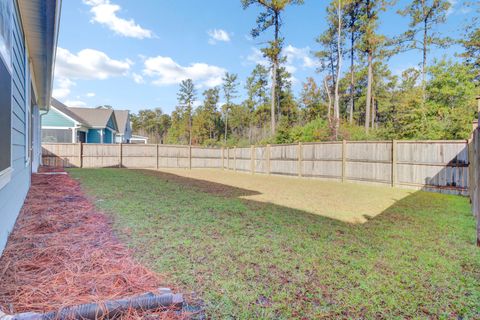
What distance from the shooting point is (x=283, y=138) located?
51.7ft

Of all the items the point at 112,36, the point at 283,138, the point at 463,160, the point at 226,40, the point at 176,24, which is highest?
the point at 226,40

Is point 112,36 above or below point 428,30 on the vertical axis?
below

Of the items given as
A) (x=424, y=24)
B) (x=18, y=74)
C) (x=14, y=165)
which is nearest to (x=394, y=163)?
(x=14, y=165)

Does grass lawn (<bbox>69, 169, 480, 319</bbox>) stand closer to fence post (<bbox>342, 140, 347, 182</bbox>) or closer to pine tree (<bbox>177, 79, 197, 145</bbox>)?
fence post (<bbox>342, 140, 347, 182</bbox>)

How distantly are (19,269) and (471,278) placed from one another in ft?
12.1

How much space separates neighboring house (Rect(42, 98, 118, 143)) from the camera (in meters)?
16.4

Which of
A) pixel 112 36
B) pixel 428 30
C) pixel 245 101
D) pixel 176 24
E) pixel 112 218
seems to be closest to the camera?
pixel 112 218

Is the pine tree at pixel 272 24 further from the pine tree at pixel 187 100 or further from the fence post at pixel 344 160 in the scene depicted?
the pine tree at pixel 187 100

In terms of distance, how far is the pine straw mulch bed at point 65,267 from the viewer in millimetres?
1749

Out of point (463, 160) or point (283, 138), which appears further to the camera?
point (283, 138)

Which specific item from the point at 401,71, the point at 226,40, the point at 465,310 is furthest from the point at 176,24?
the point at 401,71

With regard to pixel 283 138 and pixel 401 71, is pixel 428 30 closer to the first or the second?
pixel 401 71

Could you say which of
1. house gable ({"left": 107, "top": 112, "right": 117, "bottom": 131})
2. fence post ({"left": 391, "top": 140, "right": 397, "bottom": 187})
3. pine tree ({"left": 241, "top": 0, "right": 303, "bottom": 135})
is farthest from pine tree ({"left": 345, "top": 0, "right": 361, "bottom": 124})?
house gable ({"left": 107, "top": 112, "right": 117, "bottom": 131})

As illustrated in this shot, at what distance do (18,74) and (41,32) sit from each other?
1508 millimetres
